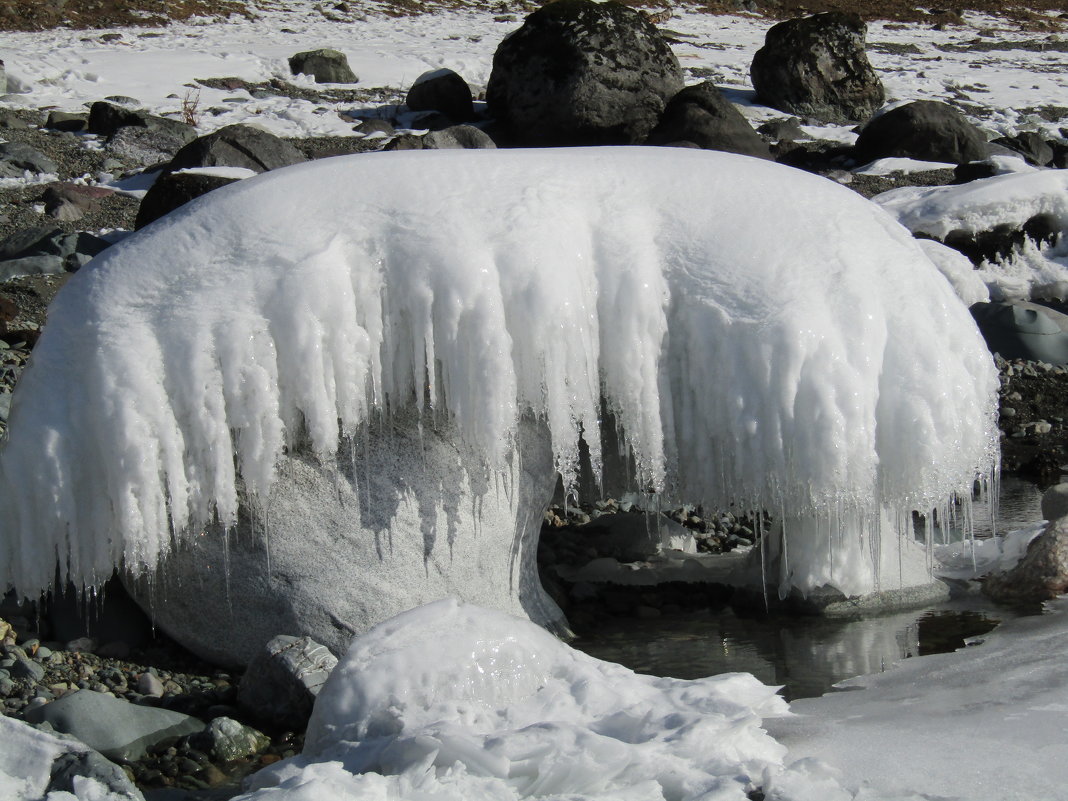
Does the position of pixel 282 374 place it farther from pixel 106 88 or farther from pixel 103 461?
pixel 106 88

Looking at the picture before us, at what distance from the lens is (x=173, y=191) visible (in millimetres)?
11500

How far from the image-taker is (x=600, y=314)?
488cm

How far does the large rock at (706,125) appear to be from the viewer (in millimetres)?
15109

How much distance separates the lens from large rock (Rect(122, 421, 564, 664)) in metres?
4.92

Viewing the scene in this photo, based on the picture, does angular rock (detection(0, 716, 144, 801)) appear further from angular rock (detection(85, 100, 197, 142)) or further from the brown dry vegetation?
the brown dry vegetation

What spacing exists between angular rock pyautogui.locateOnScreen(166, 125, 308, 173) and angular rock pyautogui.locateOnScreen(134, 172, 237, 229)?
80 cm

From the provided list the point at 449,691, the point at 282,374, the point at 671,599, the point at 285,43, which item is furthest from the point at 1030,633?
the point at 285,43

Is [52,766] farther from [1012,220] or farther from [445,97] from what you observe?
[445,97]

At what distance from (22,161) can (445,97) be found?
6008 mm

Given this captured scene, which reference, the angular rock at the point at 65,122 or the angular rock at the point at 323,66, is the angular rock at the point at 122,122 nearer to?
the angular rock at the point at 65,122

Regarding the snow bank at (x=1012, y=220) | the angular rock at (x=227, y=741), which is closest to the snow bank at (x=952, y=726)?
the angular rock at (x=227, y=741)

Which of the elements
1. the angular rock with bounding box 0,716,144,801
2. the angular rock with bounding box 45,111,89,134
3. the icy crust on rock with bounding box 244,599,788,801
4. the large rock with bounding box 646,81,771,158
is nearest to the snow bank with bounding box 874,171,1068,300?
the large rock with bounding box 646,81,771,158

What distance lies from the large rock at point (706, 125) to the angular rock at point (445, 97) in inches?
118

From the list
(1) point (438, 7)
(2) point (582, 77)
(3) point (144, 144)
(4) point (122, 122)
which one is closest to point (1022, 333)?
(2) point (582, 77)
